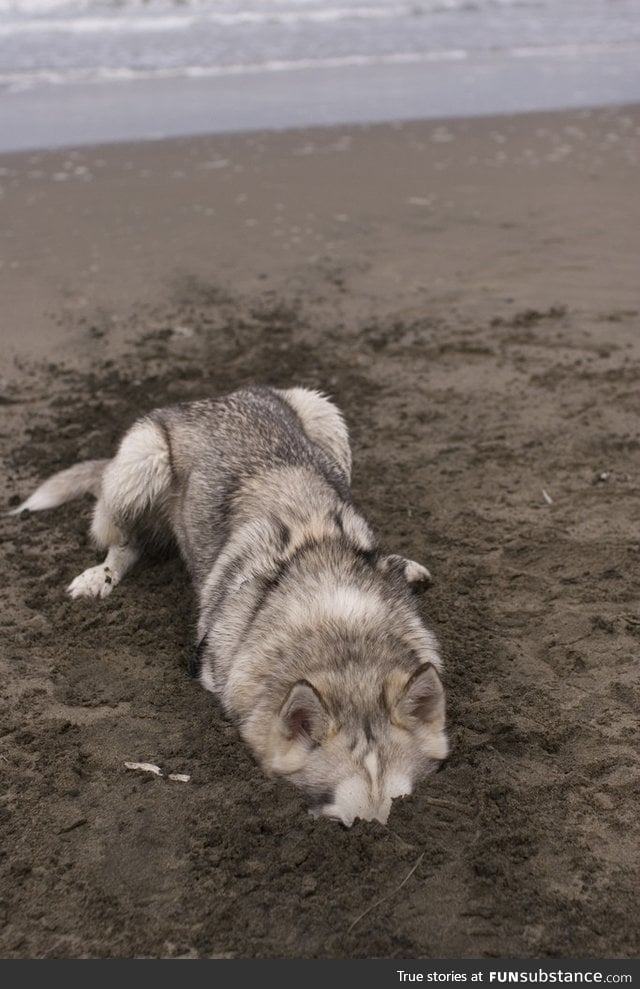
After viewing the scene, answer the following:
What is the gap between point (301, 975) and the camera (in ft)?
10.9

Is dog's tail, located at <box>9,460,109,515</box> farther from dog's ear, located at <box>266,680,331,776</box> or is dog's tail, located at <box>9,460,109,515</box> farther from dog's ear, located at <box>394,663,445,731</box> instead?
dog's ear, located at <box>394,663,445,731</box>

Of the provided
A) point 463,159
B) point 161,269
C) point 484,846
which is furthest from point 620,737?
point 463,159

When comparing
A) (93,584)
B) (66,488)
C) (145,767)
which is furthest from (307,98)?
(145,767)

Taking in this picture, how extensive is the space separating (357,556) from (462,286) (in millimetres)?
5467

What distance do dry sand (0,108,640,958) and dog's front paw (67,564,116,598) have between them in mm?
107

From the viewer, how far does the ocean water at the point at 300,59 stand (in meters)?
15.1

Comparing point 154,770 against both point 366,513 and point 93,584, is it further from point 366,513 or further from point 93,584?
point 366,513

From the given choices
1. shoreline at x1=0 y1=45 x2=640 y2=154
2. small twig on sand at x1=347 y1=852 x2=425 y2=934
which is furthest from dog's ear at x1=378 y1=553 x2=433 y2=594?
shoreline at x1=0 y1=45 x2=640 y2=154

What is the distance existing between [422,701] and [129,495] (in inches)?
105

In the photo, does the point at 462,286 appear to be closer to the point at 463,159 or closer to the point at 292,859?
the point at 463,159

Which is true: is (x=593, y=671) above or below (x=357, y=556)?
below

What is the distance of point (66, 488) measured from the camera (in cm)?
636

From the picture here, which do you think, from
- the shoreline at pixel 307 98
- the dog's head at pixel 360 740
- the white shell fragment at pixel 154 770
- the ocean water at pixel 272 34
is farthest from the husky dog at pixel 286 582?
the ocean water at pixel 272 34

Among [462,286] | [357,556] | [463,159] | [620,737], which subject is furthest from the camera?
[463,159]
